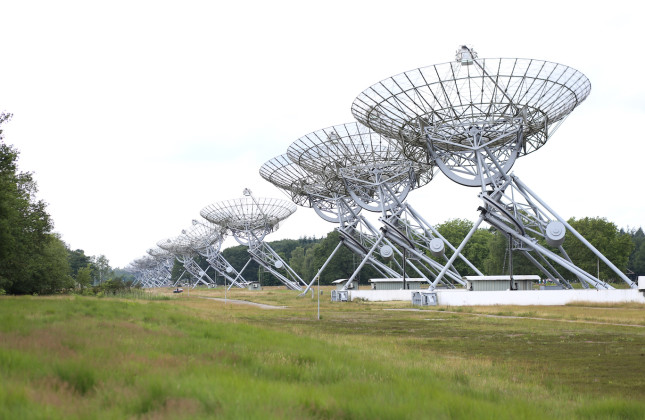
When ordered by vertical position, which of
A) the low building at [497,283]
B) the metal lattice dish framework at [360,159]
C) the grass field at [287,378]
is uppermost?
the metal lattice dish framework at [360,159]

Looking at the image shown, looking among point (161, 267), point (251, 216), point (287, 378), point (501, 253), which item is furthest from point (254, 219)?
point (161, 267)

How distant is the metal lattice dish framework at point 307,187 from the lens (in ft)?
190

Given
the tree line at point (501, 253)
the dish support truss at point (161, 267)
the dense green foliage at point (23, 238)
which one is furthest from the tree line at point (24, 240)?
the dish support truss at point (161, 267)

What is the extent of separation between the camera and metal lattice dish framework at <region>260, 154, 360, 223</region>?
190ft

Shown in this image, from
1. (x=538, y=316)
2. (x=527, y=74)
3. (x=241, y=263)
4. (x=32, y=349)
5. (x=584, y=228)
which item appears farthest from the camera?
(x=241, y=263)

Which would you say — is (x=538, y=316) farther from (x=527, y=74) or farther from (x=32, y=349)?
(x=32, y=349)

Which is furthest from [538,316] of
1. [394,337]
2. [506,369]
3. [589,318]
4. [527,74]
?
[506,369]

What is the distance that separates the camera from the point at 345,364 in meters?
9.75

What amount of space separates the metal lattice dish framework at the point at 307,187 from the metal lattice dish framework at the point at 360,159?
420cm

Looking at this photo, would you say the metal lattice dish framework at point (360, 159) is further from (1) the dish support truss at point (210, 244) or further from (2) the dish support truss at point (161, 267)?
(2) the dish support truss at point (161, 267)

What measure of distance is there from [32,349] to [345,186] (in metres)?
46.3

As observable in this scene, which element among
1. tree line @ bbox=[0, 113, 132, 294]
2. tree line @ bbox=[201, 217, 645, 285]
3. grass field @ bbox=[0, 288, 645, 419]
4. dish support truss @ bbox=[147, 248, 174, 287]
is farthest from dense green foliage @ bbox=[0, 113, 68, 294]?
dish support truss @ bbox=[147, 248, 174, 287]

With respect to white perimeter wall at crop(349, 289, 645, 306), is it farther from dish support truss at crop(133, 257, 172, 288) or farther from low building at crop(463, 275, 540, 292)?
dish support truss at crop(133, 257, 172, 288)

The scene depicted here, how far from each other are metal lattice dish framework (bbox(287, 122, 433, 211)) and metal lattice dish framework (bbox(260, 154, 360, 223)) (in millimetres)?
4200
